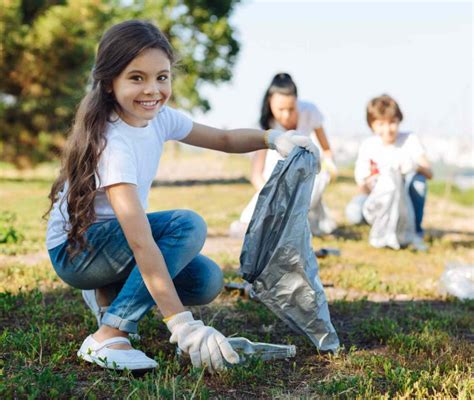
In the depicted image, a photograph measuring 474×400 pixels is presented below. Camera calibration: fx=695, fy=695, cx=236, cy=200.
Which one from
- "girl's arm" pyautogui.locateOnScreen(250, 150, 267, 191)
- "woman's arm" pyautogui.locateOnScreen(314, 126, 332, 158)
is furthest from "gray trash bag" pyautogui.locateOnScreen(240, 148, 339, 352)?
"woman's arm" pyautogui.locateOnScreen(314, 126, 332, 158)

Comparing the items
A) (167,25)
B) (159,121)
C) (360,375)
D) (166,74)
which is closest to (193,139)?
(159,121)

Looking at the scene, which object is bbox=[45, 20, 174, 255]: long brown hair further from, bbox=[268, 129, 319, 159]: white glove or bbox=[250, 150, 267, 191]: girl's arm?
bbox=[250, 150, 267, 191]: girl's arm

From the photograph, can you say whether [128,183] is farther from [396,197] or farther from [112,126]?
[396,197]

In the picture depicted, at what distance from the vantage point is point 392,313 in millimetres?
3607

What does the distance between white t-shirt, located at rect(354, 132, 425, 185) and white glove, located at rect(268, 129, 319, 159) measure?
10.6 ft

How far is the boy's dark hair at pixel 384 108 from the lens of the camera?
19.4 feet

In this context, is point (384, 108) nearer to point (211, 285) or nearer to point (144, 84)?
point (211, 285)

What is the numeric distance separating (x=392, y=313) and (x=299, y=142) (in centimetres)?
124

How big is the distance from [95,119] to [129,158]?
206 millimetres

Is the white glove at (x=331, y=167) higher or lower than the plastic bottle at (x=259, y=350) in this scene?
higher

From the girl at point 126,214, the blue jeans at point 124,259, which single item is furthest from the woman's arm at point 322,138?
the blue jeans at point 124,259

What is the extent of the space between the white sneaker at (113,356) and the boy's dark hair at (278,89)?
3.03m

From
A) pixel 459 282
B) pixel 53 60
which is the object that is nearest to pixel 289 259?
pixel 459 282

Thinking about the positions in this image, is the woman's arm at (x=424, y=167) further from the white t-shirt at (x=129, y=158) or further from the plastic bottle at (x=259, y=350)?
the plastic bottle at (x=259, y=350)
